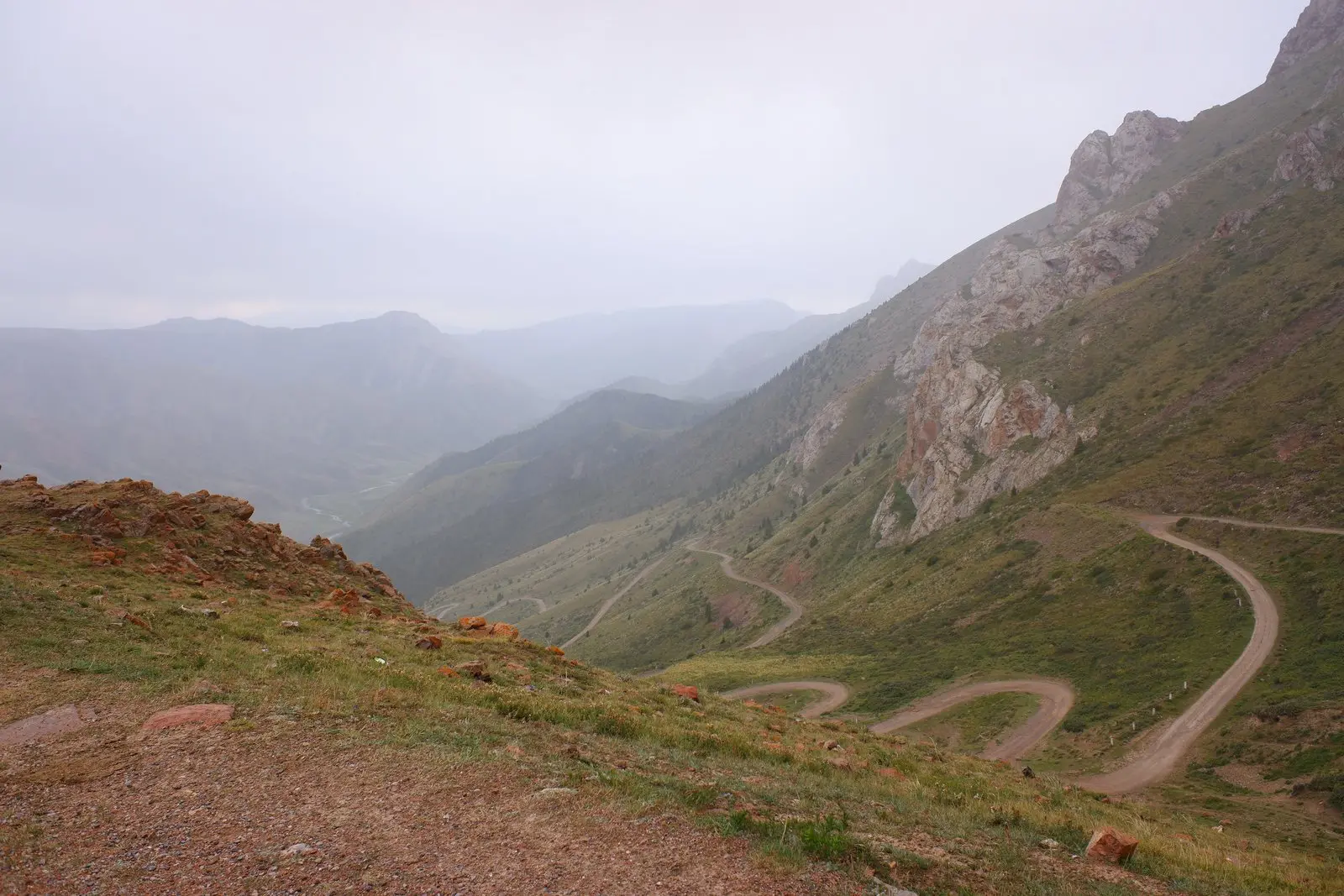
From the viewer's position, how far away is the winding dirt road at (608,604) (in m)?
131

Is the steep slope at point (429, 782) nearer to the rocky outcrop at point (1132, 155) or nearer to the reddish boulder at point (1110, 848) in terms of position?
the reddish boulder at point (1110, 848)

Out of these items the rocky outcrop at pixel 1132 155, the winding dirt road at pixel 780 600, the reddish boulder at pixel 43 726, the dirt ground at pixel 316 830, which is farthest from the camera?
the rocky outcrop at pixel 1132 155

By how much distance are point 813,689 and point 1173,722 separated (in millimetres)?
24114

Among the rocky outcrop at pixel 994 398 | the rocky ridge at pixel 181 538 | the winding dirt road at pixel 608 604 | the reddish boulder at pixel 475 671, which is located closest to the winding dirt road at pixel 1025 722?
the reddish boulder at pixel 475 671

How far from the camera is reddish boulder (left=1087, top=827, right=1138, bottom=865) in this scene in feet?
38.7

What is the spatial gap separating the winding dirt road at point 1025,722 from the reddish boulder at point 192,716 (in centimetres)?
2856

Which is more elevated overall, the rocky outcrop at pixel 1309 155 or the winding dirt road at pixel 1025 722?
the rocky outcrop at pixel 1309 155

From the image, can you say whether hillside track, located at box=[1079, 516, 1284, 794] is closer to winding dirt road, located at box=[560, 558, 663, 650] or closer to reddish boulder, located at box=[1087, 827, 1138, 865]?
reddish boulder, located at box=[1087, 827, 1138, 865]

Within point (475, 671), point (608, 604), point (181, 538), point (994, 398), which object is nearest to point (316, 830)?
point (475, 671)

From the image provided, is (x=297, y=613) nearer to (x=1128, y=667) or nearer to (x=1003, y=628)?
(x=1128, y=667)

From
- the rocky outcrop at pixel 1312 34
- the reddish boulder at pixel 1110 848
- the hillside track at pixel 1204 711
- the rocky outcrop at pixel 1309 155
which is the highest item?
the rocky outcrop at pixel 1312 34

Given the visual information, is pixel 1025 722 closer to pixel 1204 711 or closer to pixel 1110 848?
pixel 1204 711

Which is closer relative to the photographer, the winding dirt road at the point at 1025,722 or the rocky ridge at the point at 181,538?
the rocky ridge at the point at 181,538

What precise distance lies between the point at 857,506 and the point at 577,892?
118m
